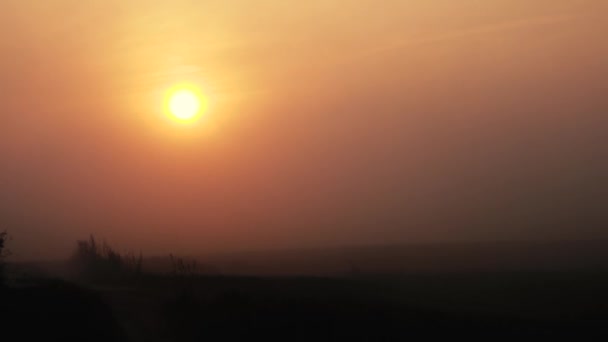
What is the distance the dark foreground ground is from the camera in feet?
90.7

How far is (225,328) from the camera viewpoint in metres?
28.4

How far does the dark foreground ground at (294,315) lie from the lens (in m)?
Answer: 27.7

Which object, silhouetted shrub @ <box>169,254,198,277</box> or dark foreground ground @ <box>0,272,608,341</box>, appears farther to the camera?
silhouetted shrub @ <box>169,254,198,277</box>

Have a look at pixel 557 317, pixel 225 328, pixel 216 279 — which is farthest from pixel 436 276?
pixel 225 328

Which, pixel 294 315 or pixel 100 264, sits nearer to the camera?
pixel 294 315

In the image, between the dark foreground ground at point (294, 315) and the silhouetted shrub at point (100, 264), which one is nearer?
the dark foreground ground at point (294, 315)

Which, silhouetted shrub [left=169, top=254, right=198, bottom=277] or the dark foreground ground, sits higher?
silhouetted shrub [left=169, top=254, right=198, bottom=277]

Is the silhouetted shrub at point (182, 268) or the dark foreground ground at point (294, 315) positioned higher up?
the silhouetted shrub at point (182, 268)

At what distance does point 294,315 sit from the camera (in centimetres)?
2938

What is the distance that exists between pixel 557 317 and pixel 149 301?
20.4m

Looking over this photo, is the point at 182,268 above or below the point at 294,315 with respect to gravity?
above

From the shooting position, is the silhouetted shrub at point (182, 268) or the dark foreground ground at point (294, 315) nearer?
the dark foreground ground at point (294, 315)

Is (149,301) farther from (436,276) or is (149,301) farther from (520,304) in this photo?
(436,276)

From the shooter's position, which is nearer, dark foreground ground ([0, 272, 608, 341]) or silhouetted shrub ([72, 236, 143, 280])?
dark foreground ground ([0, 272, 608, 341])
